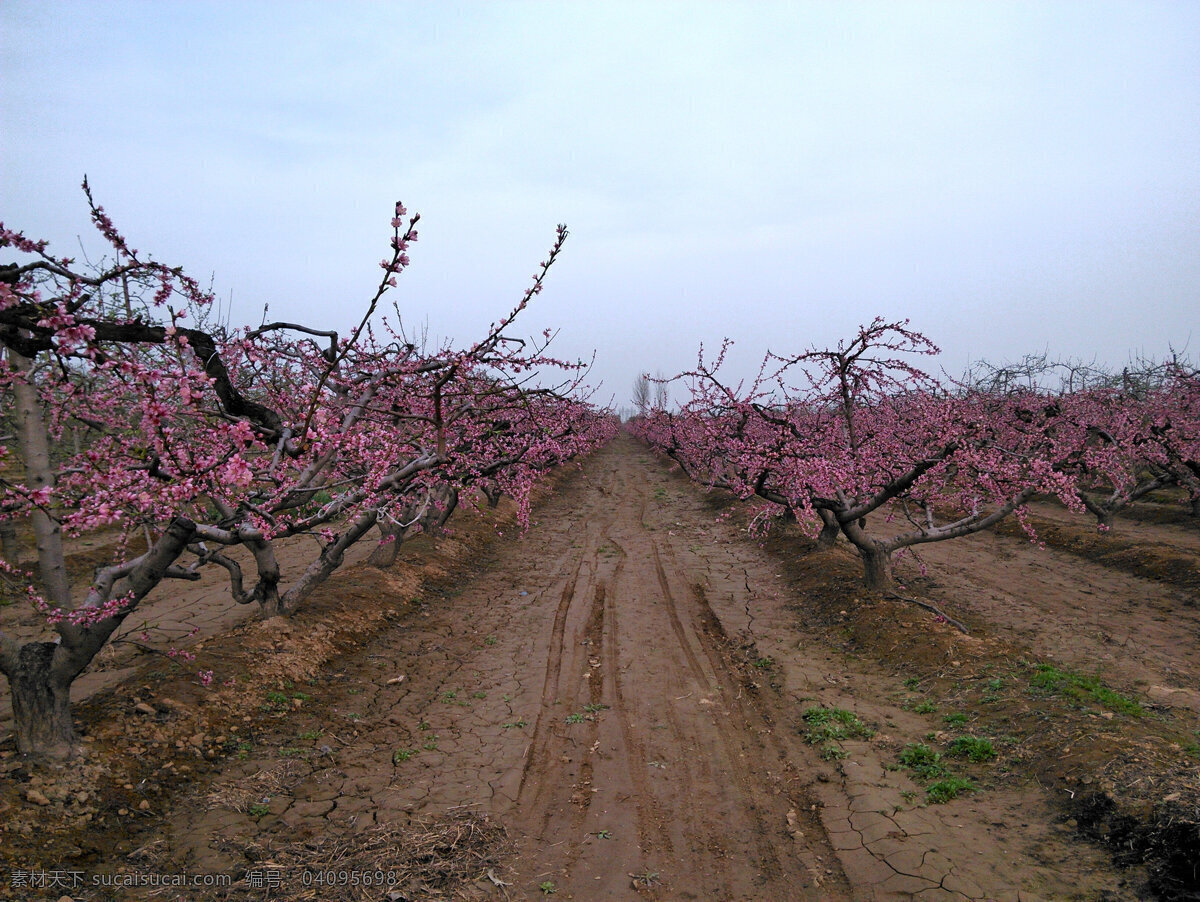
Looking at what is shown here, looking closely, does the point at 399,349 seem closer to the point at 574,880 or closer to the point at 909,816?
the point at 574,880

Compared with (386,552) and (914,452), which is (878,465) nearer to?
(914,452)

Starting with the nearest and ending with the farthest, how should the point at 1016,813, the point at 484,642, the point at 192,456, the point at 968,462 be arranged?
the point at 192,456 < the point at 1016,813 < the point at 968,462 < the point at 484,642

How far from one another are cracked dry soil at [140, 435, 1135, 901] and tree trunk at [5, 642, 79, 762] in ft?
3.60

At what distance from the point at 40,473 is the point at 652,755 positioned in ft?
17.6

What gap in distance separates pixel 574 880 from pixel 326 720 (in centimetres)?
344

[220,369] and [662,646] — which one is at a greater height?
[220,369]

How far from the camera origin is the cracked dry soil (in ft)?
13.4

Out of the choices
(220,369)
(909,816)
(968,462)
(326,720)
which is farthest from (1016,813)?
(220,369)

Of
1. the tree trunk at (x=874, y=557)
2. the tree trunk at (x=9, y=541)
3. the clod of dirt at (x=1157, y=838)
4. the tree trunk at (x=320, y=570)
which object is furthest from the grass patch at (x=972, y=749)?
the tree trunk at (x=9, y=541)

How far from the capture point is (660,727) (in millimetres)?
6113

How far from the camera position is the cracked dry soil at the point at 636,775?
4078mm

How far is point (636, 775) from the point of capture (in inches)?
208

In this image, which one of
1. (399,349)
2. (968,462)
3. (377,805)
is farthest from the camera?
(968,462)

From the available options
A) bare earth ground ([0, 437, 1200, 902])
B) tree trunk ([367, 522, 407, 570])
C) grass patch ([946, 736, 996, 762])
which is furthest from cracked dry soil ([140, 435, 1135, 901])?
tree trunk ([367, 522, 407, 570])
